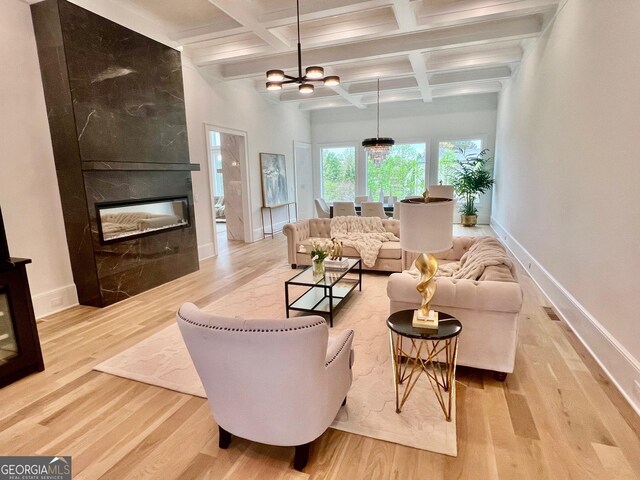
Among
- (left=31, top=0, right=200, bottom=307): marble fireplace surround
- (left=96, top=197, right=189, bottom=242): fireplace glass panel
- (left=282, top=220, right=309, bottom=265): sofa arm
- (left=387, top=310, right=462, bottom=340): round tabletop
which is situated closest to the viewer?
(left=387, top=310, right=462, bottom=340): round tabletop

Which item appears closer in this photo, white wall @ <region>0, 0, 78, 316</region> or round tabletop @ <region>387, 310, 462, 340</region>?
round tabletop @ <region>387, 310, 462, 340</region>

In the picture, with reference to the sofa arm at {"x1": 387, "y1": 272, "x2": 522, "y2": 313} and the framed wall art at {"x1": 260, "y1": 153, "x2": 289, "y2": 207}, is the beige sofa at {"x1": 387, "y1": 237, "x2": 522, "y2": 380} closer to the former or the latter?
the sofa arm at {"x1": 387, "y1": 272, "x2": 522, "y2": 313}

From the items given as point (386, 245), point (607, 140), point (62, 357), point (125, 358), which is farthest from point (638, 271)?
point (62, 357)

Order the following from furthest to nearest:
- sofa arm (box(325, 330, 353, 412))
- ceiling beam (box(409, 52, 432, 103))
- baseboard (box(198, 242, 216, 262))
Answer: baseboard (box(198, 242, 216, 262)) → ceiling beam (box(409, 52, 432, 103)) → sofa arm (box(325, 330, 353, 412))

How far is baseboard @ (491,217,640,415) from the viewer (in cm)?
218

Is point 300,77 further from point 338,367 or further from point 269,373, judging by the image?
point 269,373

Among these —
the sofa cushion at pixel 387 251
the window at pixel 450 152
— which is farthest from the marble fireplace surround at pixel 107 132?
the window at pixel 450 152

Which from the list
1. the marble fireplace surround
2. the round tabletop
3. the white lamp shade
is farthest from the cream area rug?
the marble fireplace surround

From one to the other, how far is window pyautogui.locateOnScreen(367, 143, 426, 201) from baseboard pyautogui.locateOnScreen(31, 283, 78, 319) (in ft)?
24.5

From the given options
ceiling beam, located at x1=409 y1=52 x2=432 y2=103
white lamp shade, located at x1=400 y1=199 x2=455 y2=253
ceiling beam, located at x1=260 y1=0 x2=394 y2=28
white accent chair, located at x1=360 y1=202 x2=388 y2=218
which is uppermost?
ceiling beam, located at x1=260 y1=0 x2=394 y2=28

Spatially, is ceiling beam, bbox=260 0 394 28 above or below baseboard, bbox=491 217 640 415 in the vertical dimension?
above

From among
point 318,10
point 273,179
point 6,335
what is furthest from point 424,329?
point 273,179

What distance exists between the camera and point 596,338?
266 cm

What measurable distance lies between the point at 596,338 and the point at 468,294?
1.25 metres
